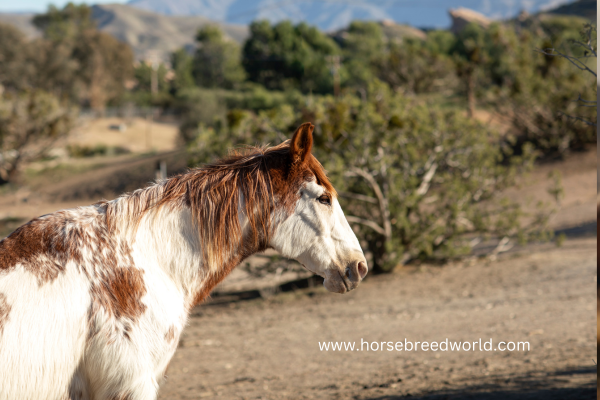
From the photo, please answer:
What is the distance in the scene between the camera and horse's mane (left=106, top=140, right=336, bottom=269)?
6.91 ft

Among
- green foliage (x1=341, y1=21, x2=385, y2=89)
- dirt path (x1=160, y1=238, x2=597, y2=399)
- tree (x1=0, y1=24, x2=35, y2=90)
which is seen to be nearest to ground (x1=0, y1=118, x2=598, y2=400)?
dirt path (x1=160, y1=238, x2=597, y2=399)

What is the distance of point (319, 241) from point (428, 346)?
3676 millimetres

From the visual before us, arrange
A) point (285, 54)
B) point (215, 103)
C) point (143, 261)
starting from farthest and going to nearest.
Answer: point (285, 54)
point (215, 103)
point (143, 261)

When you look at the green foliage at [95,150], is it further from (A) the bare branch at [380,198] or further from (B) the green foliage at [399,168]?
(A) the bare branch at [380,198]

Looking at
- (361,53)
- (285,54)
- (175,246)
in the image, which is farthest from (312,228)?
(361,53)

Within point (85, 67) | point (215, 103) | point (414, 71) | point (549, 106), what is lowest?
point (215, 103)

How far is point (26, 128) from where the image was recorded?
23250 mm

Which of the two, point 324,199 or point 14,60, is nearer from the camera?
point 324,199

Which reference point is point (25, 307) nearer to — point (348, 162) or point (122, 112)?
point (348, 162)

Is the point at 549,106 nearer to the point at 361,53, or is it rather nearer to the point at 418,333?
the point at 418,333

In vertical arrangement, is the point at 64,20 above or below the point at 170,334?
above

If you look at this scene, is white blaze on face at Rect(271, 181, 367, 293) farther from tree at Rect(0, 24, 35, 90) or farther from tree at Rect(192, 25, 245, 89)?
tree at Rect(192, 25, 245, 89)

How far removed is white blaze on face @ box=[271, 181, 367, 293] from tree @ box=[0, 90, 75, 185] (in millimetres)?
24678

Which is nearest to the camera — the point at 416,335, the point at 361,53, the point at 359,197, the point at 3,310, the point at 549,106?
the point at 3,310
